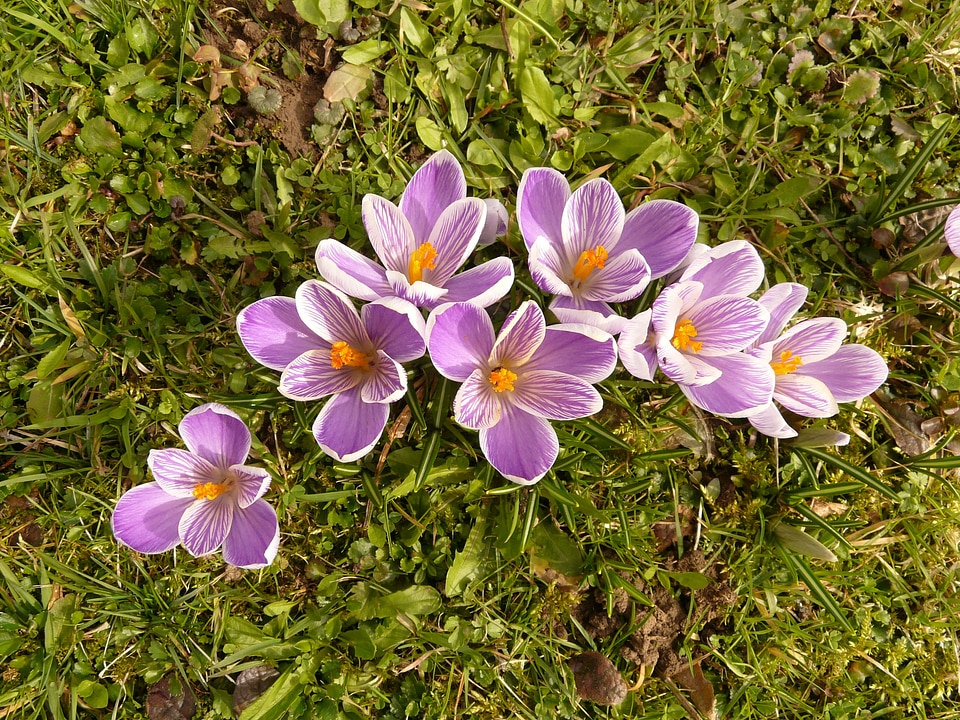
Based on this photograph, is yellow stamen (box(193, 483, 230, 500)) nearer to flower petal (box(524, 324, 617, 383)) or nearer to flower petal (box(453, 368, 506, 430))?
flower petal (box(453, 368, 506, 430))

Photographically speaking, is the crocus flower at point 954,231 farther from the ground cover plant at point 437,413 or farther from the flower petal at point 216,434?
the flower petal at point 216,434

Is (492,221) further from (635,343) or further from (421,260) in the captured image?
(635,343)

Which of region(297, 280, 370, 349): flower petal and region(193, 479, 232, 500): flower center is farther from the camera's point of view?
region(193, 479, 232, 500): flower center

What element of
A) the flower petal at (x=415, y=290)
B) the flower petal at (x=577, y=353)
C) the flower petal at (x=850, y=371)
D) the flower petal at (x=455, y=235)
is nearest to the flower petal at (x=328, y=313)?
the flower petal at (x=415, y=290)

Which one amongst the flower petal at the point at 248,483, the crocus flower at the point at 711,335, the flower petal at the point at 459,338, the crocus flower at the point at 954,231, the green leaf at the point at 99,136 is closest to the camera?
the flower petal at the point at 459,338

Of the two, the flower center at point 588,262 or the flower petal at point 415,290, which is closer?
the flower petal at point 415,290

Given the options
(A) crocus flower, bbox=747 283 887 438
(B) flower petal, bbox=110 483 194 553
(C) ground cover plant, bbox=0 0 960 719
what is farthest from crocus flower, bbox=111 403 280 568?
(A) crocus flower, bbox=747 283 887 438

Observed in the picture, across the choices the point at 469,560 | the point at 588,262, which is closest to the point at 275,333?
the point at 588,262
